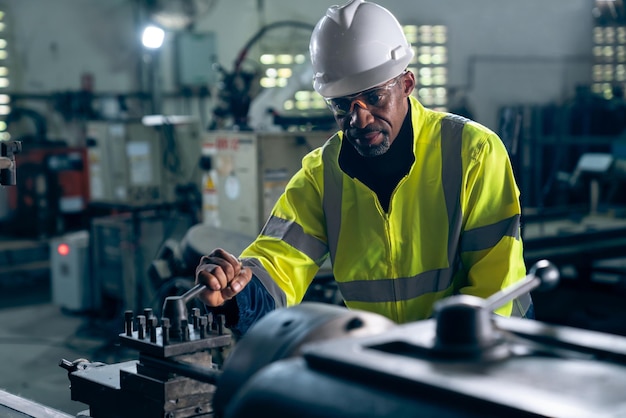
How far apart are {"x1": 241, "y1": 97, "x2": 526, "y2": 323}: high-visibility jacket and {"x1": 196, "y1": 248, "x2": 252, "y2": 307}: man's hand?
0.46 feet

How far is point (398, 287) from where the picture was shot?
165 cm

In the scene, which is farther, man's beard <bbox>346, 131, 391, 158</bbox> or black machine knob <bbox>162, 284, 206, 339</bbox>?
man's beard <bbox>346, 131, 391, 158</bbox>

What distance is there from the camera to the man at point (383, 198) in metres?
1.59

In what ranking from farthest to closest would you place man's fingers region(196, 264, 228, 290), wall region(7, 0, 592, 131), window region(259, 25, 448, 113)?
window region(259, 25, 448, 113)
wall region(7, 0, 592, 131)
man's fingers region(196, 264, 228, 290)

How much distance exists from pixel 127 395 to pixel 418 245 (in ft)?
2.23

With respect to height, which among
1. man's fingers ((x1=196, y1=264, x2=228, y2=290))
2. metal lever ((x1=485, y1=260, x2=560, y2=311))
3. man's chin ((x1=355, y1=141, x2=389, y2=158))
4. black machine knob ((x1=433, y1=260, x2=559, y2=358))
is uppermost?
man's chin ((x1=355, y1=141, x2=389, y2=158))

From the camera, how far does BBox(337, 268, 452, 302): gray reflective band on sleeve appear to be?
1626 millimetres

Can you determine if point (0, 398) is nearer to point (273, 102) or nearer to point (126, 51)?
point (273, 102)

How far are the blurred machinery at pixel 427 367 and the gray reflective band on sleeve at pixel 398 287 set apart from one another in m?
0.78

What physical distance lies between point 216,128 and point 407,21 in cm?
434

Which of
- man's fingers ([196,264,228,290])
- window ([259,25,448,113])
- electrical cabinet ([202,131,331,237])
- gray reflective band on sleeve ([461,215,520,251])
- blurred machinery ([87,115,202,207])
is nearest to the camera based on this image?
man's fingers ([196,264,228,290])

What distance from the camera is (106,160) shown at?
575 cm

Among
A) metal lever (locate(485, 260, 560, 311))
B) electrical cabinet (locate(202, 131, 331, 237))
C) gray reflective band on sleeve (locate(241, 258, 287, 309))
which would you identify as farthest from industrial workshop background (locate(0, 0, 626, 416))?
metal lever (locate(485, 260, 560, 311))

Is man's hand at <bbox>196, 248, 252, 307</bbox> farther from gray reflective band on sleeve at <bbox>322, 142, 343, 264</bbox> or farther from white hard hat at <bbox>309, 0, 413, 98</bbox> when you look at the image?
white hard hat at <bbox>309, 0, 413, 98</bbox>
